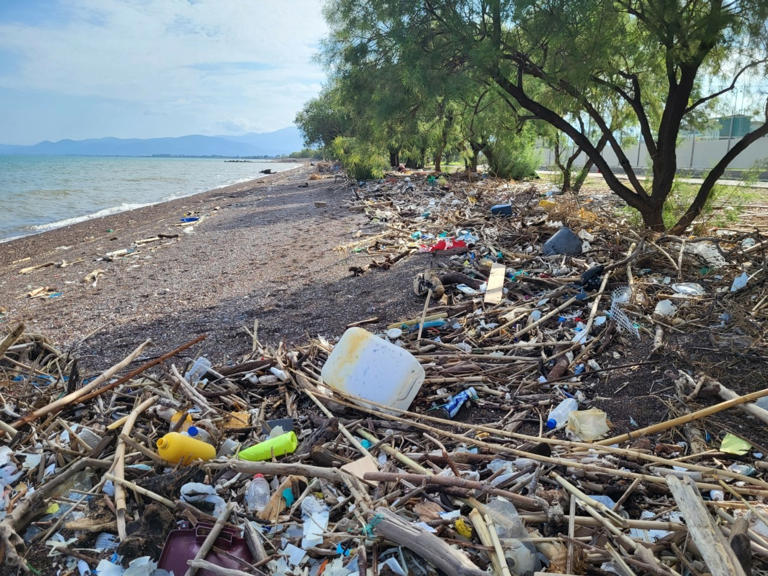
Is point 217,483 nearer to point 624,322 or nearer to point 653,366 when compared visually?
point 653,366

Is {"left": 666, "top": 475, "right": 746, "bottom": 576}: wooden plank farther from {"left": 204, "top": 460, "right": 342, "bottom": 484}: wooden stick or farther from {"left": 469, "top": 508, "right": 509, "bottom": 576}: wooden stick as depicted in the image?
{"left": 204, "top": 460, "right": 342, "bottom": 484}: wooden stick

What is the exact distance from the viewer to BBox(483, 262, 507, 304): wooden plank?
5301 mm

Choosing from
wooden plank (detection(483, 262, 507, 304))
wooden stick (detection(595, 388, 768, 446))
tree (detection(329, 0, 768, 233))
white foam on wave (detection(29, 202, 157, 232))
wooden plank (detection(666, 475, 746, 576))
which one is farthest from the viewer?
white foam on wave (detection(29, 202, 157, 232))

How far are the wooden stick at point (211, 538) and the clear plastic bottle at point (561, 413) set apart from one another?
2082 millimetres

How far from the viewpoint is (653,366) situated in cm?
363

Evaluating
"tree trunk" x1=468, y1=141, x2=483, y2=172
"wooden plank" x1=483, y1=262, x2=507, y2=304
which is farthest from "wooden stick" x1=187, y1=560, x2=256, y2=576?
"tree trunk" x1=468, y1=141, x2=483, y2=172

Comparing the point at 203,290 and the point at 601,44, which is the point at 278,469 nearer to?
the point at 203,290

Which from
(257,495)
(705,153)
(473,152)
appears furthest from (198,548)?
(705,153)

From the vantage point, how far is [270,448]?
299 cm

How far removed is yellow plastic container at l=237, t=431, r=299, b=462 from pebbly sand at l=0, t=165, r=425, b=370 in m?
1.93

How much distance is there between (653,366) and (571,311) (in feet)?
4.04

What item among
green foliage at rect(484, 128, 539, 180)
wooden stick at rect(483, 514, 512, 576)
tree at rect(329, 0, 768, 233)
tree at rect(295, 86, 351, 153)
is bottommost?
wooden stick at rect(483, 514, 512, 576)

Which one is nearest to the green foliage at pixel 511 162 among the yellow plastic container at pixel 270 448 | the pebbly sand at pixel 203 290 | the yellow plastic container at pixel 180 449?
the pebbly sand at pixel 203 290

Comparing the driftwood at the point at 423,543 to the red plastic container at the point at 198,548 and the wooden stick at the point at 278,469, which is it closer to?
the wooden stick at the point at 278,469
